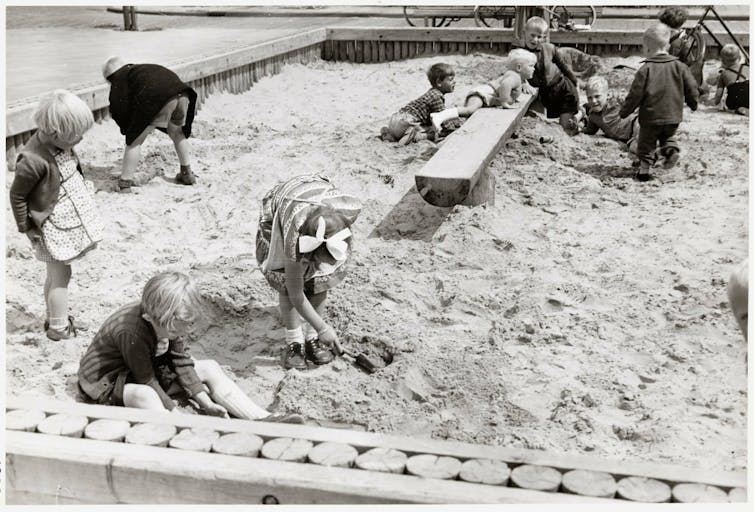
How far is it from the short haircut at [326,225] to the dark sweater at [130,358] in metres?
0.58

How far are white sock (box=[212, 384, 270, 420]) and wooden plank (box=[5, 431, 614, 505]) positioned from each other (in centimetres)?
66

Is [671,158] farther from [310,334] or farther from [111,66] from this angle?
[111,66]

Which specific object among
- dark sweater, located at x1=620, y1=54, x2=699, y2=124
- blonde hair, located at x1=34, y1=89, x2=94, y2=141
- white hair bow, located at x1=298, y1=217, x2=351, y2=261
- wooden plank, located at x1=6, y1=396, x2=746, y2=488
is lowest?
wooden plank, located at x1=6, y1=396, x2=746, y2=488

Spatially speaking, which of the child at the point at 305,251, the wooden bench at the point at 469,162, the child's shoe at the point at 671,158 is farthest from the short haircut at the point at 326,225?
the child's shoe at the point at 671,158

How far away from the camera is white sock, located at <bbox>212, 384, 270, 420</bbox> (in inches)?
122

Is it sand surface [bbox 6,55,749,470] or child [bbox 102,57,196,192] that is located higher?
child [bbox 102,57,196,192]

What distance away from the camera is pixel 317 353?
3557 mm

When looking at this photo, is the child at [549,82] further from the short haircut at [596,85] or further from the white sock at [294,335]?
the white sock at [294,335]

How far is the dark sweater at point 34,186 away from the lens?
3504 millimetres

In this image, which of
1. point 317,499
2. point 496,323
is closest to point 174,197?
point 496,323

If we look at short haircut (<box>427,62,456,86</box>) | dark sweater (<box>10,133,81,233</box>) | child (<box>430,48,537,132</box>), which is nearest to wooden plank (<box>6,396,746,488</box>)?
dark sweater (<box>10,133,81,233</box>)

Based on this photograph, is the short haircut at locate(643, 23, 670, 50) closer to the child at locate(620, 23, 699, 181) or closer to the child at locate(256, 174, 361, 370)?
the child at locate(620, 23, 699, 181)

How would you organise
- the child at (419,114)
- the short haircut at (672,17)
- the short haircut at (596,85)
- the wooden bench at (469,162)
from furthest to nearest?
the short haircut at (672,17) < the short haircut at (596,85) < the child at (419,114) < the wooden bench at (469,162)

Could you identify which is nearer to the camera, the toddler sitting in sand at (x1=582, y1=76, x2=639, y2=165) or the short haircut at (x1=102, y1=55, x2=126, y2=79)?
the short haircut at (x1=102, y1=55, x2=126, y2=79)
